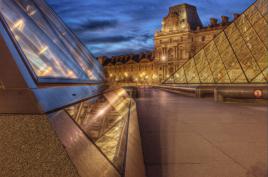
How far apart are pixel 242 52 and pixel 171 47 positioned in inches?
2372

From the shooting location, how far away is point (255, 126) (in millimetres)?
4672

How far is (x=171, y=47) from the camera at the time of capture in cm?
7500

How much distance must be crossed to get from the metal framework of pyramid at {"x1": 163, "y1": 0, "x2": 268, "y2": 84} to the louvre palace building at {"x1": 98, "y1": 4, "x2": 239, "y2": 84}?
51531mm

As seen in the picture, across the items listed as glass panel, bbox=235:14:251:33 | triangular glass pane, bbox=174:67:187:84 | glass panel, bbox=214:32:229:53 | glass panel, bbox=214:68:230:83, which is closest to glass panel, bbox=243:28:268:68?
glass panel, bbox=235:14:251:33

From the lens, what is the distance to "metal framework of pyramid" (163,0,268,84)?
15.0m

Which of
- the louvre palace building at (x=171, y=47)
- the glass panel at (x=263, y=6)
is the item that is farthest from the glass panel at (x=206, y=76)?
the louvre palace building at (x=171, y=47)

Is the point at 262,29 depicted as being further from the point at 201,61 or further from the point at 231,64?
the point at 201,61

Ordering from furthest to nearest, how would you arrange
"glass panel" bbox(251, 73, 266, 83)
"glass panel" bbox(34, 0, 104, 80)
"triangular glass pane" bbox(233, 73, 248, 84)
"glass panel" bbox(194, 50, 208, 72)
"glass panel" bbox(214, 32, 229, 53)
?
"glass panel" bbox(194, 50, 208, 72)
"glass panel" bbox(214, 32, 229, 53)
"triangular glass pane" bbox(233, 73, 248, 84)
"glass panel" bbox(251, 73, 266, 83)
"glass panel" bbox(34, 0, 104, 80)

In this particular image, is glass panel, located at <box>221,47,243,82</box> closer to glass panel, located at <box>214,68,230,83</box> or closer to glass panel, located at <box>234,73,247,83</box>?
glass panel, located at <box>234,73,247,83</box>

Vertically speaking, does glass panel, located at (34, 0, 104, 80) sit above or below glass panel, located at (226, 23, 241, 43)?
below

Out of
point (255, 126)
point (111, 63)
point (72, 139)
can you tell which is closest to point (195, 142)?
point (255, 126)

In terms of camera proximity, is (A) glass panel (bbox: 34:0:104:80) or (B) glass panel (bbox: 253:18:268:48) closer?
(A) glass panel (bbox: 34:0:104:80)

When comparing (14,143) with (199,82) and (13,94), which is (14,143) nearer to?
(13,94)

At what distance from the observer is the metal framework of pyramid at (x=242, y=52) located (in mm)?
14977
